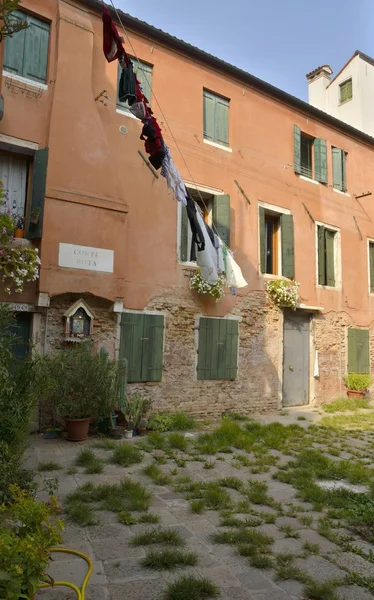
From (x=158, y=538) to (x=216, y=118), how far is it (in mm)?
8961

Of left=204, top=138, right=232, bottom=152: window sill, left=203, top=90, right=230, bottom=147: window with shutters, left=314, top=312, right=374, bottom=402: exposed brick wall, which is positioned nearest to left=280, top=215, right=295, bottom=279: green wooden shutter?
left=314, top=312, right=374, bottom=402: exposed brick wall

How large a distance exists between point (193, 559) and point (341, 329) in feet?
32.9

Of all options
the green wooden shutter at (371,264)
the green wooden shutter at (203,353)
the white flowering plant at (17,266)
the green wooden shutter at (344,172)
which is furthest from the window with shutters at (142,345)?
the green wooden shutter at (371,264)

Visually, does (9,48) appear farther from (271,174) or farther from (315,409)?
(315,409)

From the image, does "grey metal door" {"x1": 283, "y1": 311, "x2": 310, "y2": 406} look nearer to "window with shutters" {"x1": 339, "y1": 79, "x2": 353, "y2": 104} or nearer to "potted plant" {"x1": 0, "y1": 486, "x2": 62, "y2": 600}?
"potted plant" {"x1": 0, "y1": 486, "x2": 62, "y2": 600}

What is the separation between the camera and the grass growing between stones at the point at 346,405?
10.5 meters

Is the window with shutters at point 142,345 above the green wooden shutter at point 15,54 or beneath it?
beneath

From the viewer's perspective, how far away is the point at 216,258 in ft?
24.7

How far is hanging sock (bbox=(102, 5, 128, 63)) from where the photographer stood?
5.43 meters

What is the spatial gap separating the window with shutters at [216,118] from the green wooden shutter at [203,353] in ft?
13.6

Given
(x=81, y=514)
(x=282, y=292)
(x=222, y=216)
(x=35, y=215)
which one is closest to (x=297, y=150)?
(x=222, y=216)

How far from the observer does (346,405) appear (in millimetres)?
10859

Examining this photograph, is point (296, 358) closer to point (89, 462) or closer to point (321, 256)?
point (321, 256)

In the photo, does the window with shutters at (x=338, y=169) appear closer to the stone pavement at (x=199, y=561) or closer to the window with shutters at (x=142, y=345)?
the window with shutters at (x=142, y=345)
